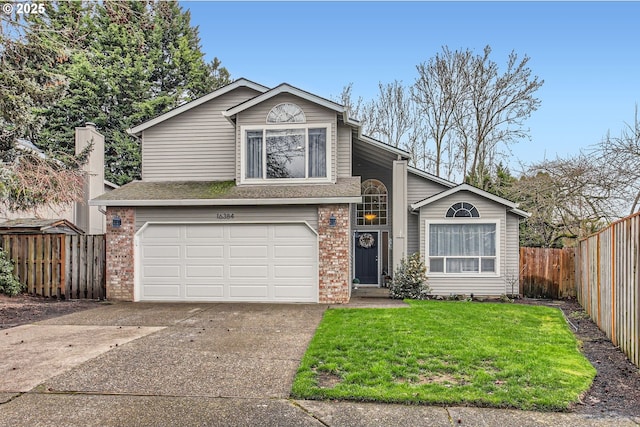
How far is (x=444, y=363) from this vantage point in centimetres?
580

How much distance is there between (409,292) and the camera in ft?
42.6

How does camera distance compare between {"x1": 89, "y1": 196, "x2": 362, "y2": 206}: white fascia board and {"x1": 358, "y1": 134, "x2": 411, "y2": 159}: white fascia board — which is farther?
{"x1": 358, "y1": 134, "x2": 411, "y2": 159}: white fascia board

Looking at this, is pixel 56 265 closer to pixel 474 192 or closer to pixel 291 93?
pixel 291 93

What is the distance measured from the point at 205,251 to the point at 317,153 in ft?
13.2

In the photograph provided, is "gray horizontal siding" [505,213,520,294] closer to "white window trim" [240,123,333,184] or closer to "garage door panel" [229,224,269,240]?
"white window trim" [240,123,333,184]

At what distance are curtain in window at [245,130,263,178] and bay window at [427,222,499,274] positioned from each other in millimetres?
5504

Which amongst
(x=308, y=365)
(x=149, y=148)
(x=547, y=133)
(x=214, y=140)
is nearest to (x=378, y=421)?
(x=308, y=365)

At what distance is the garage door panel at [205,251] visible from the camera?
11.9 meters

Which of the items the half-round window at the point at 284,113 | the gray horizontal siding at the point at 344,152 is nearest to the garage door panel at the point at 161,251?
the half-round window at the point at 284,113

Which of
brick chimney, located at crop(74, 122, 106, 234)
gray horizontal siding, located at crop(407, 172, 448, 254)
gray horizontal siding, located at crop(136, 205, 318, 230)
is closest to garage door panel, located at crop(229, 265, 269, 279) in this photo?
gray horizontal siding, located at crop(136, 205, 318, 230)

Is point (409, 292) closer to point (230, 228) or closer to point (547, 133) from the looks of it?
point (230, 228)

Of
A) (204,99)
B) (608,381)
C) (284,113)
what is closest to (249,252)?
(284,113)

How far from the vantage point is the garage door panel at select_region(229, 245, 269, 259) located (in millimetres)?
11758

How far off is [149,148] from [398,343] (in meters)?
A: 10.3
